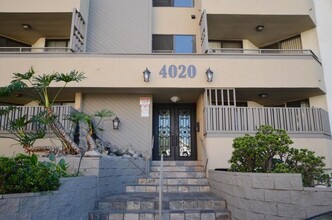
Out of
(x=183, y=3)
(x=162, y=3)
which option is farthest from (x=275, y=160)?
(x=162, y=3)

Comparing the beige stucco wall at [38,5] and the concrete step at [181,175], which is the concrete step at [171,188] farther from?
the beige stucco wall at [38,5]

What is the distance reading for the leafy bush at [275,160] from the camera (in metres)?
5.05

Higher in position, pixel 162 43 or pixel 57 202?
pixel 162 43

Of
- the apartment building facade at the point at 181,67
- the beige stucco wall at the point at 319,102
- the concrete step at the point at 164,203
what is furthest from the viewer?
the beige stucco wall at the point at 319,102

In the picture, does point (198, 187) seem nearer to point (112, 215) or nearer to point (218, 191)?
point (218, 191)

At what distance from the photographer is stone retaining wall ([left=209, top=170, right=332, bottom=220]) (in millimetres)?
4074

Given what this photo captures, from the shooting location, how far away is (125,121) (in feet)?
33.6

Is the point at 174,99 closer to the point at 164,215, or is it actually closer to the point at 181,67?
the point at 181,67

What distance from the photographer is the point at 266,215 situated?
4609mm

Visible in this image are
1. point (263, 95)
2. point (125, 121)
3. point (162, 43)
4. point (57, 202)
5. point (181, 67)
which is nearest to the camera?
point (57, 202)

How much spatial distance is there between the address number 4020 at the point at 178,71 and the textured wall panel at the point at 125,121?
70.3 inches

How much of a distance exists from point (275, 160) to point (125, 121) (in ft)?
20.4

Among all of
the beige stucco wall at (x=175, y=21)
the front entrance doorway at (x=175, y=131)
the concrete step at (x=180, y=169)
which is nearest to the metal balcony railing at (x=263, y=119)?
the concrete step at (x=180, y=169)

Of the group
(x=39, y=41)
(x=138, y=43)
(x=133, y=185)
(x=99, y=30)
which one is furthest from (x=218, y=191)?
(x=39, y=41)
